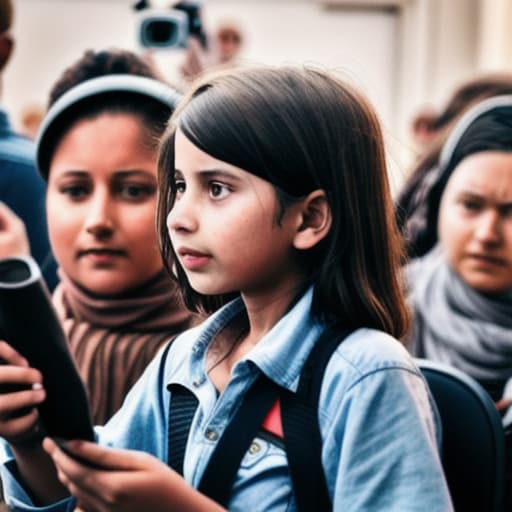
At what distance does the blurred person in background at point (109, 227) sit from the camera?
1562mm

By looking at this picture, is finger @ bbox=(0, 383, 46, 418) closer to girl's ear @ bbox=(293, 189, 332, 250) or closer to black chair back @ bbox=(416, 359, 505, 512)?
girl's ear @ bbox=(293, 189, 332, 250)

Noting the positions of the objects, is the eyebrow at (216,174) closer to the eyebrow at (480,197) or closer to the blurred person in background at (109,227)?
the blurred person in background at (109,227)

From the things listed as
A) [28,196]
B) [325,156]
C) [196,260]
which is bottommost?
[28,196]

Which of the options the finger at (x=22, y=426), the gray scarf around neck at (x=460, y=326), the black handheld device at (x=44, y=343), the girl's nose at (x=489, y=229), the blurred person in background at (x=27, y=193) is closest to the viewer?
the black handheld device at (x=44, y=343)

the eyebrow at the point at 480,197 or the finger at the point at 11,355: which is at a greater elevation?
Answer: the finger at the point at 11,355

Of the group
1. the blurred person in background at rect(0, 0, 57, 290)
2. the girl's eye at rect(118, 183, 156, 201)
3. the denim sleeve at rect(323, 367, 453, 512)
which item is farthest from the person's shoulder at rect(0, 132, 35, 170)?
the denim sleeve at rect(323, 367, 453, 512)

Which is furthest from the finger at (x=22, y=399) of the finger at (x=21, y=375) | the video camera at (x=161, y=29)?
the video camera at (x=161, y=29)

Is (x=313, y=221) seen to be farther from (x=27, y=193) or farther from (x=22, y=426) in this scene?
(x=27, y=193)

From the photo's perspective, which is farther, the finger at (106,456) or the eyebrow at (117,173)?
the eyebrow at (117,173)

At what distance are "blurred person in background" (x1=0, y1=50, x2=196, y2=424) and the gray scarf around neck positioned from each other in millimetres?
847

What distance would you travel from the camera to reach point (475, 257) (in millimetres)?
2250

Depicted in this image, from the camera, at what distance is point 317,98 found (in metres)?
1.21

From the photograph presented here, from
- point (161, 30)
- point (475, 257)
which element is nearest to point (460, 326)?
point (475, 257)

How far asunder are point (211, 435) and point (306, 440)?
4.2 inches
